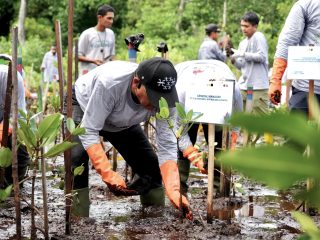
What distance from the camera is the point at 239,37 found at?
1962 cm

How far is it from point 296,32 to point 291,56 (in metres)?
0.48

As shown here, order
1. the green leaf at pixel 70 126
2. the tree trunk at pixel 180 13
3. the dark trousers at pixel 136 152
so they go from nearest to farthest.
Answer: the green leaf at pixel 70 126 → the dark trousers at pixel 136 152 → the tree trunk at pixel 180 13

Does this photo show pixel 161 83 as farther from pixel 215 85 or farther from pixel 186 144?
pixel 186 144

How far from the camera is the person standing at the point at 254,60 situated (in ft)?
22.5

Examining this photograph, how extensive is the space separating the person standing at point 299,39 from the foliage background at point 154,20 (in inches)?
420

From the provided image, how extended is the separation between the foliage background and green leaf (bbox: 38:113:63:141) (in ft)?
38.8

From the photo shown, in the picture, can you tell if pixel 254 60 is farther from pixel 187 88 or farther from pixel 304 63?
pixel 304 63

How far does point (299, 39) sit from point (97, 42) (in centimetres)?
369

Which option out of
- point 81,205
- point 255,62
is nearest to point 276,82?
point 81,205

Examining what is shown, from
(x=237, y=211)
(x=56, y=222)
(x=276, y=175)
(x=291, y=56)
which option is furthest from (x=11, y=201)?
(x=276, y=175)

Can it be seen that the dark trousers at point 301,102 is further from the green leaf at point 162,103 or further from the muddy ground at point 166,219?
the green leaf at point 162,103

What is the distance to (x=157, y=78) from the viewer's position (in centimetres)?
323

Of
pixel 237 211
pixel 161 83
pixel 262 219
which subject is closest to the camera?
pixel 161 83

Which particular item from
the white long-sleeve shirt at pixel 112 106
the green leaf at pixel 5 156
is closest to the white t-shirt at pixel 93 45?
the white long-sleeve shirt at pixel 112 106
